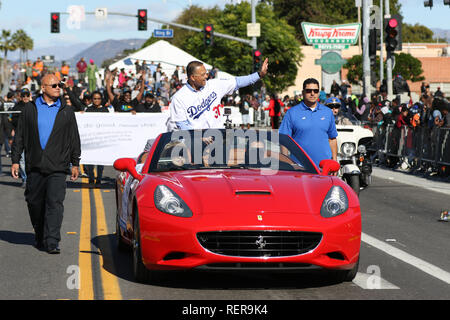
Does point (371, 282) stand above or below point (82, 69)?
below

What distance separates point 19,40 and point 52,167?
448ft

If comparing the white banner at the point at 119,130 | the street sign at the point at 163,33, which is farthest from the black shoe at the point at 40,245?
the street sign at the point at 163,33

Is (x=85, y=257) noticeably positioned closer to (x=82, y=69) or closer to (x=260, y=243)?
(x=260, y=243)

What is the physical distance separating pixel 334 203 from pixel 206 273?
1382 millimetres

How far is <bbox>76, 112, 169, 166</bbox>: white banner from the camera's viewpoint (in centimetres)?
1911

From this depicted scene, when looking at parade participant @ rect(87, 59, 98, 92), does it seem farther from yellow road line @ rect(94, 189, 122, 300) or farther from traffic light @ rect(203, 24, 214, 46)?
yellow road line @ rect(94, 189, 122, 300)

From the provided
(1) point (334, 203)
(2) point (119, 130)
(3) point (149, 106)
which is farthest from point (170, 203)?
(3) point (149, 106)

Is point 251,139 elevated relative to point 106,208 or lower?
elevated

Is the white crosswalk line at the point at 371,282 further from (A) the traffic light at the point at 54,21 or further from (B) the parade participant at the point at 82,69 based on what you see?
(B) the parade participant at the point at 82,69

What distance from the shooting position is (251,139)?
29.8 feet

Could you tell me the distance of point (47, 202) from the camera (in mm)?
9875

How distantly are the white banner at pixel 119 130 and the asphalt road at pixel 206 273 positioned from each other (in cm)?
519

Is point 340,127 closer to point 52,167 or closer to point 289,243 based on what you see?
point 52,167
